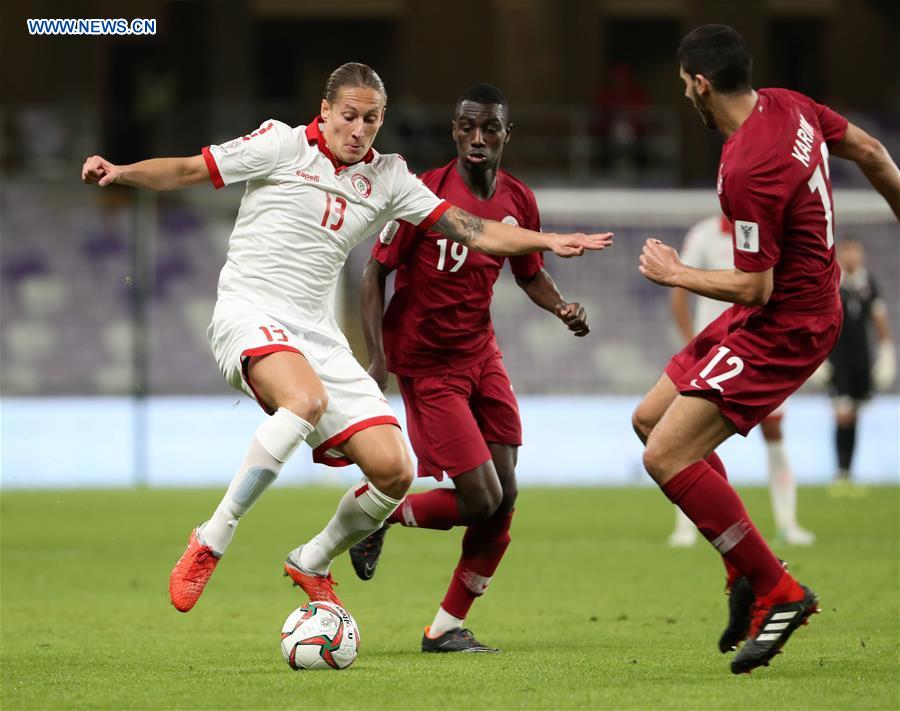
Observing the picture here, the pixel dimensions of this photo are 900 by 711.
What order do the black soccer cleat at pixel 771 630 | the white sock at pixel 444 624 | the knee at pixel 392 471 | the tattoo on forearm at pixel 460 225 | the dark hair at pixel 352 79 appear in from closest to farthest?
the black soccer cleat at pixel 771 630 → the knee at pixel 392 471 → the dark hair at pixel 352 79 → the tattoo on forearm at pixel 460 225 → the white sock at pixel 444 624

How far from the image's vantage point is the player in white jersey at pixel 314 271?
5668mm

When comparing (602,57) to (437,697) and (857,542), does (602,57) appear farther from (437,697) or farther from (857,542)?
(437,697)

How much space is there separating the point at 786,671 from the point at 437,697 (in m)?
1.39

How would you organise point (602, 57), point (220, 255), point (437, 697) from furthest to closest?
point (602, 57) → point (220, 255) → point (437, 697)

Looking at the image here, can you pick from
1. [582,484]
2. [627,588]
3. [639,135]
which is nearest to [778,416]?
[627,588]

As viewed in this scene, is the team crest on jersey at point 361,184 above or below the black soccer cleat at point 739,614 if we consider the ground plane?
above

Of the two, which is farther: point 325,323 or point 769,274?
point 325,323

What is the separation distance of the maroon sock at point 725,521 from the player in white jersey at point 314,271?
0.96m

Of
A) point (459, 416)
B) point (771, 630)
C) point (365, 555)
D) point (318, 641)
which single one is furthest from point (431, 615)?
point (771, 630)

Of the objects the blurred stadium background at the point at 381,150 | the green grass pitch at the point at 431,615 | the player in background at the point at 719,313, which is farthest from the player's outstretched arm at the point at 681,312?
the blurred stadium background at the point at 381,150

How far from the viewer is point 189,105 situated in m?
24.9

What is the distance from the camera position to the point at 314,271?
6.05 meters

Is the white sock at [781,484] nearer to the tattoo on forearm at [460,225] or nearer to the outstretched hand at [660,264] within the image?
the tattoo on forearm at [460,225]

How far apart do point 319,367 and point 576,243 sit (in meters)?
1.13
